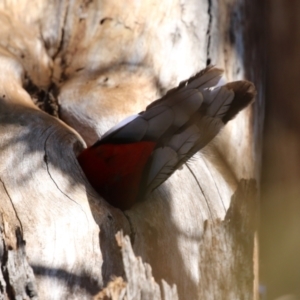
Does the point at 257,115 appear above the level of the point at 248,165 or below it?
above

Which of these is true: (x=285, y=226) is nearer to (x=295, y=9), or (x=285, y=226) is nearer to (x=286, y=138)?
(x=286, y=138)

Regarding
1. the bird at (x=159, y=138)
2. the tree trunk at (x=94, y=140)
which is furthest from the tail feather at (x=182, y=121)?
the tree trunk at (x=94, y=140)

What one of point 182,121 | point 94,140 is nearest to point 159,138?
point 182,121

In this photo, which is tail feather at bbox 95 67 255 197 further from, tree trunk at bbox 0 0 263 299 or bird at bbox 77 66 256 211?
tree trunk at bbox 0 0 263 299

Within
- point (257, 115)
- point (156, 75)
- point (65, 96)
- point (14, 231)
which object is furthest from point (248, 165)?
point (14, 231)

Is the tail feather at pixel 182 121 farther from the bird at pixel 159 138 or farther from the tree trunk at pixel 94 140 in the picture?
the tree trunk at pixel 94 140

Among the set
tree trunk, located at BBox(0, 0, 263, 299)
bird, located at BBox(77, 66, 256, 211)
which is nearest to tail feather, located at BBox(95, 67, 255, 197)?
bird, located at BBox(77, 66, 256, 211)
